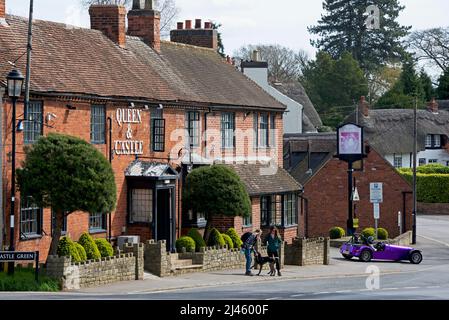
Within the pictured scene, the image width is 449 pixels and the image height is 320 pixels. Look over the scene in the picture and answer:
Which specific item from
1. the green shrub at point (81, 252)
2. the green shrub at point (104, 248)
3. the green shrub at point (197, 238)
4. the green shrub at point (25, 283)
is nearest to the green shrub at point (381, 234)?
the green shrub at point (197, 238)

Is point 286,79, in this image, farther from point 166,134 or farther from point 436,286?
point 436,286

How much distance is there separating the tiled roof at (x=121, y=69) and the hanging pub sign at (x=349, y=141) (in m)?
4.71

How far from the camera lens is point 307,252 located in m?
41.6

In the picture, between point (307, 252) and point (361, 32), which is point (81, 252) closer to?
point (307, 252)

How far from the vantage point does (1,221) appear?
2975 cm

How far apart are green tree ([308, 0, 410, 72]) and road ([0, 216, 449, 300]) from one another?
40105 mm

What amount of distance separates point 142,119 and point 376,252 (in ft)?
45.1

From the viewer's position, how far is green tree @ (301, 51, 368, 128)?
104062 mm

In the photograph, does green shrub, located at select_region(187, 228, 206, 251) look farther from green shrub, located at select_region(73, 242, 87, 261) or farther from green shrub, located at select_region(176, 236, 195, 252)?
green shrub, located at select_region(73, 242, 87, 261)

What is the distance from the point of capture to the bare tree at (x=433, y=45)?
10519 cm

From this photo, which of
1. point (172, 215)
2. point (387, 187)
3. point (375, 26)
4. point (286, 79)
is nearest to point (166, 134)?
point (172, 215)

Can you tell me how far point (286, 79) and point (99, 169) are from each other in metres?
87.5

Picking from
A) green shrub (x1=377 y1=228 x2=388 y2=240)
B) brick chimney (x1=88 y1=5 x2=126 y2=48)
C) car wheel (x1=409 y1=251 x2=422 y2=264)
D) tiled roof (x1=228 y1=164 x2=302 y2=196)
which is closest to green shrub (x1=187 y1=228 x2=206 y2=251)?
tiled roof (x1=228 y1=164 x2=302 y2=196)

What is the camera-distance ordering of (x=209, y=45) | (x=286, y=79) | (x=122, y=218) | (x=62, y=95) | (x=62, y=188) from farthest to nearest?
(x=286, y=79), (x=209, y=45), (x=122, y=218), (x=62, y=95), (x=62, y=188)
